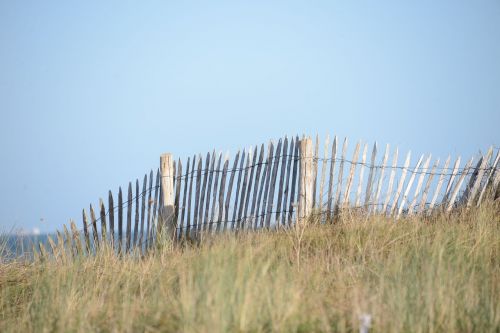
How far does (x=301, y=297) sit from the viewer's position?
348 cm

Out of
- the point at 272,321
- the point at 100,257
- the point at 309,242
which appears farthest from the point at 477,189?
the point at 272,321

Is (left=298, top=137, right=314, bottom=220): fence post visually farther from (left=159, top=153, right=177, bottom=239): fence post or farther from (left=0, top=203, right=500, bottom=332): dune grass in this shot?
(left=0, top=203, right=500, bottom=332): dune grass

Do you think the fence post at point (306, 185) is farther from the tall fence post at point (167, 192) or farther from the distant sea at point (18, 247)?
the distant sea at point (18, 247)

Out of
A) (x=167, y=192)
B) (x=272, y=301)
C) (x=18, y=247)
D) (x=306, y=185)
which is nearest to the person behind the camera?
(x=272, y=301)

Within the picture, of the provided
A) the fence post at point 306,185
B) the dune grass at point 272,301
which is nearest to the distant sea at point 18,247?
the dune grass at point 272,301

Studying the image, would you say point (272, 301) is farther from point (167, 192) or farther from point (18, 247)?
point (167, 192)

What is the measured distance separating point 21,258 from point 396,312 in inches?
198

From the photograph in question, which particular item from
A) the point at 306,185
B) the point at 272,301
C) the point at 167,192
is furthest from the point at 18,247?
the point at 272,301

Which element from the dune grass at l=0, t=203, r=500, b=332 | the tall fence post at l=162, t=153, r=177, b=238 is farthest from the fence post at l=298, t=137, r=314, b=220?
the dune grass at l=0, t=203, r=500, b=332

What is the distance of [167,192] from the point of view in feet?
26.5

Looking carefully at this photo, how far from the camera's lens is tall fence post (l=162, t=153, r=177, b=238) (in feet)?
26.3

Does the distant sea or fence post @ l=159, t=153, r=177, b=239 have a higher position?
fence post @ l=159, t=153, r=177, b=239

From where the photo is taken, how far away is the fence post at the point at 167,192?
26.3 ft

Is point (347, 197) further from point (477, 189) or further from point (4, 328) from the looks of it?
point (4, 328)
